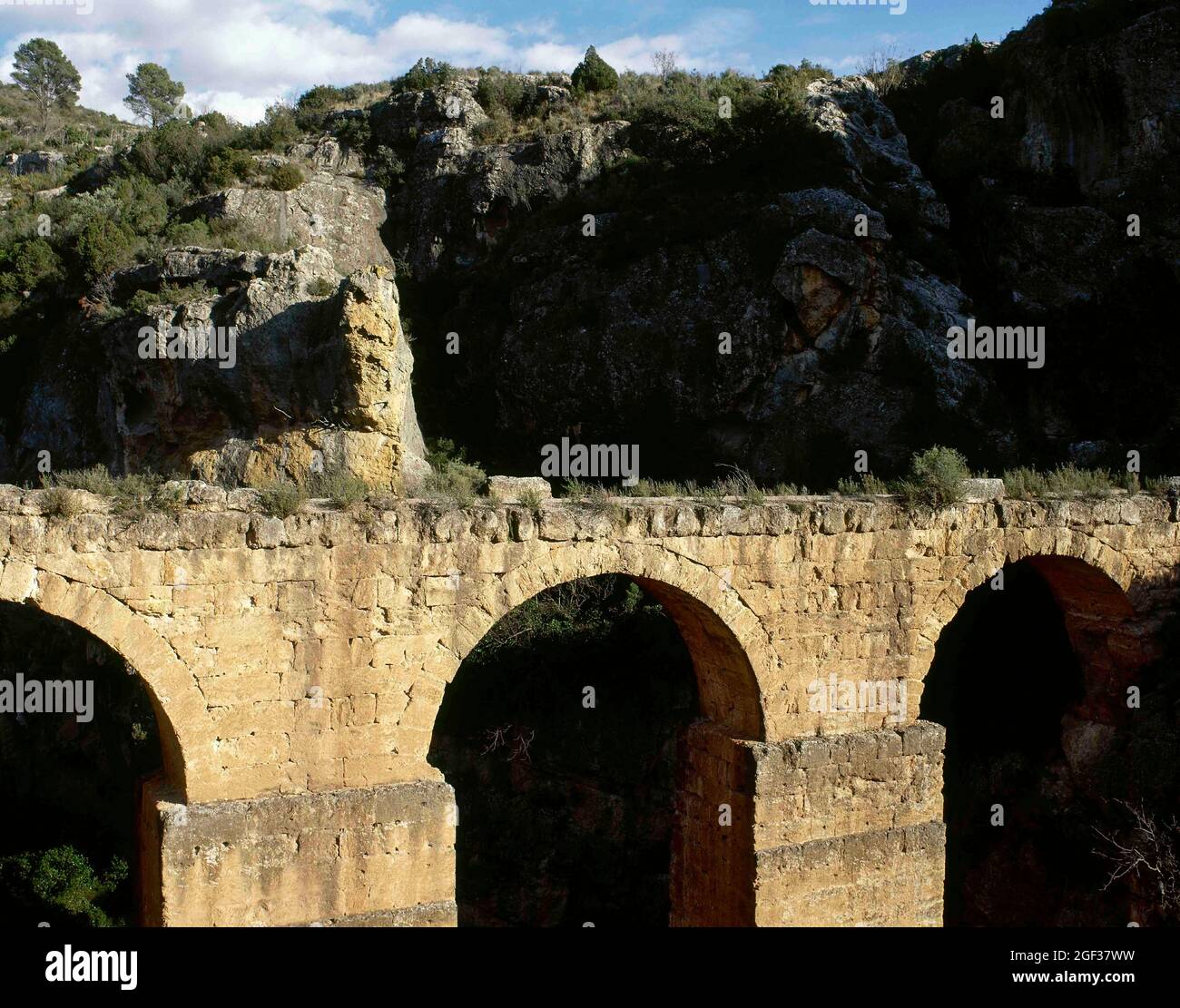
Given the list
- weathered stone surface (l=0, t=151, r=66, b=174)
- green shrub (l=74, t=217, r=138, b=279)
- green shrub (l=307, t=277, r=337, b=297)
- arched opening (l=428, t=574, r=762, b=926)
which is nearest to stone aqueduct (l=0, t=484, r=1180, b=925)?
arched opening (l=428, t=574, r=762, b=926)

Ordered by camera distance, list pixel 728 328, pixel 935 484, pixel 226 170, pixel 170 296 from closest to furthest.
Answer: pixel 935 484
pixel 170 296
pixel 728 328
pixel 226 170

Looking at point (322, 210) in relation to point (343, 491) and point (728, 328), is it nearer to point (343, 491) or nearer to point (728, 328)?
point (728, 328)

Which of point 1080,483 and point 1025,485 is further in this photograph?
point 1080,483

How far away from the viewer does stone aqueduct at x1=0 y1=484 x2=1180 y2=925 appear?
7910 millimetres

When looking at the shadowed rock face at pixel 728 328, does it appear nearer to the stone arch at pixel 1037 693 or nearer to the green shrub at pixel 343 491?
the stone arch at pixel 1037 693

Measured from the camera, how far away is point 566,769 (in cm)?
1670

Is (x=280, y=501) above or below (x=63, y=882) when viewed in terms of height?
above

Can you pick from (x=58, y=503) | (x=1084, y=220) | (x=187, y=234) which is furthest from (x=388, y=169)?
(x=58, y=503)

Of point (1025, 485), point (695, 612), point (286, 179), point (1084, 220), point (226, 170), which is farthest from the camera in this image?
point (226, 170)

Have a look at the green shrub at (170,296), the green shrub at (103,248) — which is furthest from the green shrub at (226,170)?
the green shrub at (170,296)

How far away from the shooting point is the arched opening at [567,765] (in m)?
16.3

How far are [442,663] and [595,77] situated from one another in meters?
23.9
